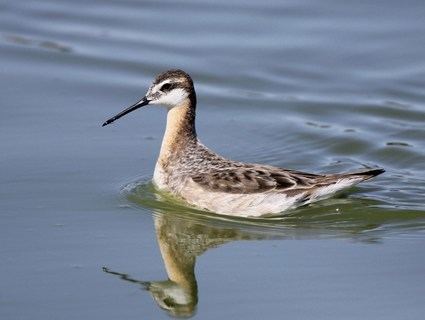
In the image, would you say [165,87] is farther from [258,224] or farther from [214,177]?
[258,224]

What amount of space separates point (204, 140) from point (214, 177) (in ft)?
7.61

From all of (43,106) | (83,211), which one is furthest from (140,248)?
(43,106)

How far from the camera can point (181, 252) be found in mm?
12352

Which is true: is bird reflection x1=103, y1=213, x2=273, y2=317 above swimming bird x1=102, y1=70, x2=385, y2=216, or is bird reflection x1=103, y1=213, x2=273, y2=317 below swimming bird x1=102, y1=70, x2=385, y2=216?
below

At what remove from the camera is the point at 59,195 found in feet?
44.5

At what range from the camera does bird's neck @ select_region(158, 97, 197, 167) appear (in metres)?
14.1

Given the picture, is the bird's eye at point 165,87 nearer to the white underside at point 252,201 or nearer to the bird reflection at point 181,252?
the white underside at point 252,201

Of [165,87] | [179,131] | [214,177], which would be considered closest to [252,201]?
[214,177]

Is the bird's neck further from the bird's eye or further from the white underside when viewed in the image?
the white underside

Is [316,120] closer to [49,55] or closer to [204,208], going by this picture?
[204,208]

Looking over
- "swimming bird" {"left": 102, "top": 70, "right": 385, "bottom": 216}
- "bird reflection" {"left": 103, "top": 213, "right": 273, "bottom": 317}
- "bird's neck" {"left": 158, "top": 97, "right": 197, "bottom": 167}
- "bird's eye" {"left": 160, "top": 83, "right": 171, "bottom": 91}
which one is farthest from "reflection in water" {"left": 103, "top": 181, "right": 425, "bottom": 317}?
"bird's eye" {"left": 160, "top": 83, "right": 171, "bottom": 91}

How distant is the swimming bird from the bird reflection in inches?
15.7

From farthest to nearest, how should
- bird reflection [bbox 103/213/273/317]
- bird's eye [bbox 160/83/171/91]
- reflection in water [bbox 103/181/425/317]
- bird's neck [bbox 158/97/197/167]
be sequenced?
1. bird's neck [bbox 158/97/197/167]
2. bird's eye [bbox 160/83/171/91]
3. reflection in water [bbox 103/181/425/317]
4. bird reflection [bbox 103/213/273/317]

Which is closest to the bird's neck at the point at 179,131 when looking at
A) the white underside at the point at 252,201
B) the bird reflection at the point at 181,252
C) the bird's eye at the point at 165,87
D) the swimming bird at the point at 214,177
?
the swimming bird at the point at 214,177
